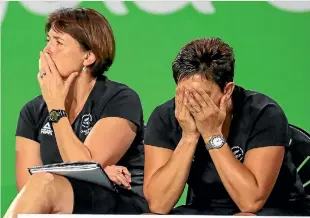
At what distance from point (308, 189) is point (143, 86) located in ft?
2.41

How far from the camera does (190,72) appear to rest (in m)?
2.04

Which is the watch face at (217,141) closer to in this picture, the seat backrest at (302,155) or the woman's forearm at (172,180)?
the woman's forearm at (172,180)

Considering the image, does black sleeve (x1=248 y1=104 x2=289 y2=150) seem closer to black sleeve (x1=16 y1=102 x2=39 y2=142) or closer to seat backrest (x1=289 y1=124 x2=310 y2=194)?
seat backrest (x1=289 y1=124 x2=310 y2=194)

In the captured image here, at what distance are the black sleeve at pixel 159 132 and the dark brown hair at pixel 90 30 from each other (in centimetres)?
37

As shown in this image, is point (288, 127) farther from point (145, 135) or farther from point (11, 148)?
point (11, 148)

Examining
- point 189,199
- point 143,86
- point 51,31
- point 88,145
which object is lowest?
point 189,199

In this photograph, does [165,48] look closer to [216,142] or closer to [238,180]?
[216,142]

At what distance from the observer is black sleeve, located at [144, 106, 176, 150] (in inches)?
83.3

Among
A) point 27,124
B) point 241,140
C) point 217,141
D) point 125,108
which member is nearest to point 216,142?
point 217,141

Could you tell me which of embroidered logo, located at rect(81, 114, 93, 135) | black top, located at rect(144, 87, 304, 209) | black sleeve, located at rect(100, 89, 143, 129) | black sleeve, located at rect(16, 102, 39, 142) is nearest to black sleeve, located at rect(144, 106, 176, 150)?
black top, located at rect(144, 87, 304, 209)

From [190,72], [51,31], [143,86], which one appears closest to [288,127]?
[190,72]

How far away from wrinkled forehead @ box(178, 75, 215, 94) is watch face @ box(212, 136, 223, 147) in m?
0.15

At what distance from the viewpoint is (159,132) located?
2.12 m

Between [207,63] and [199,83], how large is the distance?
0.07 meters
